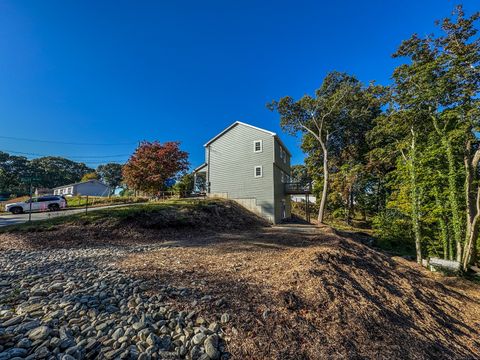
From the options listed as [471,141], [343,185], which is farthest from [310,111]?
[471,141]

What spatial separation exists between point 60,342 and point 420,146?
1539 cm

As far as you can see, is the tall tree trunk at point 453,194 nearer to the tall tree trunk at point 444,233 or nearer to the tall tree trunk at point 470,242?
the tall tree trunk at point 470,242

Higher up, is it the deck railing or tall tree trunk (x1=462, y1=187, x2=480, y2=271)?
the deck railing

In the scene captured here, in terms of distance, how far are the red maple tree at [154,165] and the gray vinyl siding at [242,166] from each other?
565 centimetres

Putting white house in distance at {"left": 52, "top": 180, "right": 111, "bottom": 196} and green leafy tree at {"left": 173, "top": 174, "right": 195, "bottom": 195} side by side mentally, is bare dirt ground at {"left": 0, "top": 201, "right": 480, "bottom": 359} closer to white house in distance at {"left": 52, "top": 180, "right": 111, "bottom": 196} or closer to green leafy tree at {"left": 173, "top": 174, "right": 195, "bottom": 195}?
green leafy tree at {"left": 173, "top": 174, "right": 195, "bottom": 195}

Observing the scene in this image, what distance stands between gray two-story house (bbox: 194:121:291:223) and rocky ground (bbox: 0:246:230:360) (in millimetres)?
13895

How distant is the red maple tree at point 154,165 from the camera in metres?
22.8

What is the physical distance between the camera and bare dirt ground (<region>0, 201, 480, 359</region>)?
2.77m

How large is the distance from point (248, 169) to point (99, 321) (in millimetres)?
15716

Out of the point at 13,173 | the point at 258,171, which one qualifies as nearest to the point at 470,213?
the point at 258,171

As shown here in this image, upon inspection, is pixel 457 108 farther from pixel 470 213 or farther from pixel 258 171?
pixel 258 171

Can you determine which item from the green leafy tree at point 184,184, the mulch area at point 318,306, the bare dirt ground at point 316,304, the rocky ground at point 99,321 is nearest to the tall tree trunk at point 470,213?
the bare dirt ground at point 316,304

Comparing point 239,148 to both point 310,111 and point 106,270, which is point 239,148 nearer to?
point 310,111

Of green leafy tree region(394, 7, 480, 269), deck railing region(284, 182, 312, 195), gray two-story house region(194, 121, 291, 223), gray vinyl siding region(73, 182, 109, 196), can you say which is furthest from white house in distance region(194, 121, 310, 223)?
gray vinyl siding region(73, 182, 109, 196)
